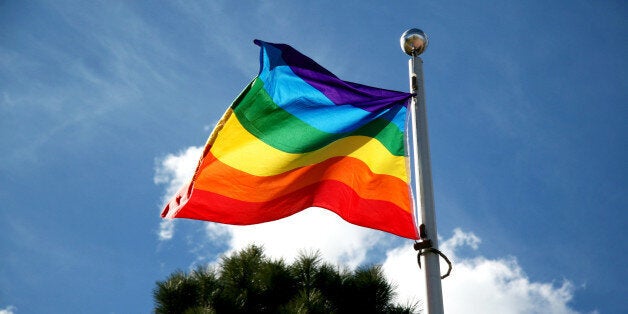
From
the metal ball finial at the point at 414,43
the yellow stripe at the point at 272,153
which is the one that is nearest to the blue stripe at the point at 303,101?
the yellow stripe at the point at 272,153

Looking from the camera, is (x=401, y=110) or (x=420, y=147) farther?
(x=401, y=110)

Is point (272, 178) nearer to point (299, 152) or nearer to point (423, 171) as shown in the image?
point (299, 152)

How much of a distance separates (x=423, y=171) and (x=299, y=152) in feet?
3.94

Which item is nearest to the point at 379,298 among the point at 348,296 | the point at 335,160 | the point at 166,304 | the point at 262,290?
the point at 348,296

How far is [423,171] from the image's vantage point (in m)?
4.91

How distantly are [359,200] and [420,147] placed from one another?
0.69 meters

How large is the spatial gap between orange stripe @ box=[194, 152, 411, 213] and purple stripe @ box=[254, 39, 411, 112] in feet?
1.77

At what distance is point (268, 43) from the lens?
5.80m

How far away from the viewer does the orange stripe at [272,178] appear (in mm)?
5461

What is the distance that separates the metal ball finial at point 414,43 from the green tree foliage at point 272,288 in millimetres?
5380

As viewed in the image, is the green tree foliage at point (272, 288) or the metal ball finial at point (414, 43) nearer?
the metal ball finial at point (414, 43)

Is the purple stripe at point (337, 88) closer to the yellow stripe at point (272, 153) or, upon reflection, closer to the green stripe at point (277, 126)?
the green stripe at point (277, 126)

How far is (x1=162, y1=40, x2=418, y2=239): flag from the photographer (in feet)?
17.5

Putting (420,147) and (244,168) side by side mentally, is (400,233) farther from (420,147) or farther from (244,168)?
(244,168)
